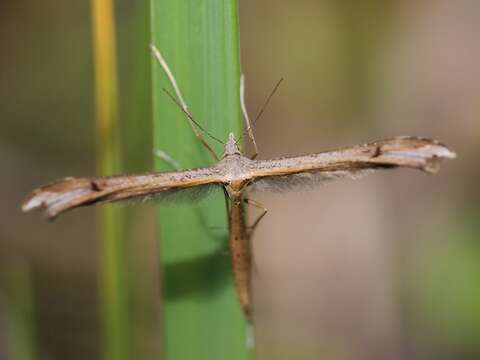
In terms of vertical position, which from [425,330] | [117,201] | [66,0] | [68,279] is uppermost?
[66,0]

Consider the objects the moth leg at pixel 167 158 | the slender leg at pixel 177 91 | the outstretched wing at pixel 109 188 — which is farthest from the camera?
the moth leg at pixel 167 158

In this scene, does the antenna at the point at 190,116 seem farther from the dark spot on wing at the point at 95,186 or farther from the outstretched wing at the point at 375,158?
the dark spot on wing at the point at 95,186

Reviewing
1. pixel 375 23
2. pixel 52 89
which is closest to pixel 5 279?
pixel 52 89

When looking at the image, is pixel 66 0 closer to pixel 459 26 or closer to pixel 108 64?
pixel 108 64

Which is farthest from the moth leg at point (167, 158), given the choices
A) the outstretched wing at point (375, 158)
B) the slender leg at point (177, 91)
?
the outstretched wing at point (375, 158)

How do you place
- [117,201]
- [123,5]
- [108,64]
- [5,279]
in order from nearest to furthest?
[117,201] → [108,64] → [123,5] → [5,279]
